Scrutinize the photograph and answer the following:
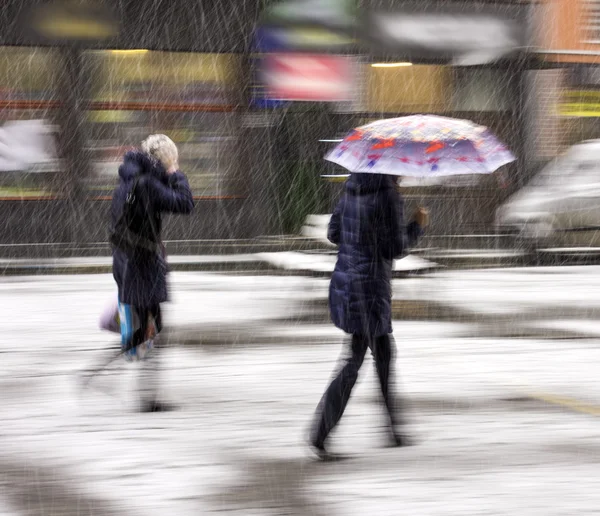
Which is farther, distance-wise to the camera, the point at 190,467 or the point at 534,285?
the point at 534,285

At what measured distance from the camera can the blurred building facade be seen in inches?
790

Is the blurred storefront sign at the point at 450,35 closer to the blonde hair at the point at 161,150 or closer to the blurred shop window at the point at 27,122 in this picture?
the blurred shop window at the point at 27,122

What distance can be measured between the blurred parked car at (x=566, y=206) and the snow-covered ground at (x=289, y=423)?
519 centimetres

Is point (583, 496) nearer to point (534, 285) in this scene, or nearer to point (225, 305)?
point (225, 305)

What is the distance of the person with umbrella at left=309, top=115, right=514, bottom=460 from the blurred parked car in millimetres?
11596

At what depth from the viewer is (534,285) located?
49.2ft

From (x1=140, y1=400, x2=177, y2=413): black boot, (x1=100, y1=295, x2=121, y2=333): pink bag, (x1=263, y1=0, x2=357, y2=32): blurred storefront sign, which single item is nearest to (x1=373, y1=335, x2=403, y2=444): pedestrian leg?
(x1=140, y1=400, x2=177, y2=413): black boot

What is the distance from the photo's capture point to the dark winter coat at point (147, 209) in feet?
22.9

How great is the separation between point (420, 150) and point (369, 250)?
572 mm

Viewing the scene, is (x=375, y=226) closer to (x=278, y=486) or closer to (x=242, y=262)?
(x=278, y=486)

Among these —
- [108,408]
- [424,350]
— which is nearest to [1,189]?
[424,350]

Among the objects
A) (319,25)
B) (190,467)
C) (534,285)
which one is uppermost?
(319,25)

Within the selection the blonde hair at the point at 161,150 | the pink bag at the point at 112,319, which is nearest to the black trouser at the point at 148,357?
the pink bag at the point at 112,319

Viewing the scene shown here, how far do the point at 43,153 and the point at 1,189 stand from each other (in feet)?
3.03
